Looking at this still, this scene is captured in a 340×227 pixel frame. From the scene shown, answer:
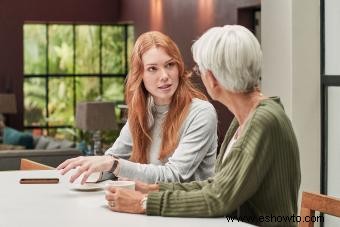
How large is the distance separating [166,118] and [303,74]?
197 cm

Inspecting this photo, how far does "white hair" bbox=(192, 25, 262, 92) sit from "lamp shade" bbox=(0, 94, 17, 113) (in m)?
8.78

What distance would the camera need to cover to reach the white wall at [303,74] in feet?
14.7

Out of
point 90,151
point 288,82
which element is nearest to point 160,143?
point 288,82

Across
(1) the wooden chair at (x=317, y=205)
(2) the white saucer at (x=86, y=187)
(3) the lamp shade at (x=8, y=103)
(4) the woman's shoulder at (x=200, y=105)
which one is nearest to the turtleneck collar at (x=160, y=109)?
(4) the woman's shoulder at (x=200, y=105)

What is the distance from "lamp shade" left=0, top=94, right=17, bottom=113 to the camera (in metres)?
10.4

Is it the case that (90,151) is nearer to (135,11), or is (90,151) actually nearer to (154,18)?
(154,18)

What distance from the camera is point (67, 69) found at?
1145cm

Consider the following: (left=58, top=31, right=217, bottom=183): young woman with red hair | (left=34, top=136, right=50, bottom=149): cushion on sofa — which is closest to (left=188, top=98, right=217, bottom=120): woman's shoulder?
(left=58, top=31, right=217, bottom=183): young woman with red hair

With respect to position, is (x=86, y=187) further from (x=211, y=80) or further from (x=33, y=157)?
(x=33, y=157)

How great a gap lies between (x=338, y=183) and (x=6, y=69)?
24.0 ft

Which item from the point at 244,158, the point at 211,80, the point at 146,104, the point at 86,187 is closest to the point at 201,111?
the point at 146,104

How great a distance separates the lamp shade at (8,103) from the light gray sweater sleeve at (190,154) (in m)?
8.08

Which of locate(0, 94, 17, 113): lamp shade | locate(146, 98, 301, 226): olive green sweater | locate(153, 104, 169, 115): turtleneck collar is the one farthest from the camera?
locate(0, 94, 17, 113): lamp shade

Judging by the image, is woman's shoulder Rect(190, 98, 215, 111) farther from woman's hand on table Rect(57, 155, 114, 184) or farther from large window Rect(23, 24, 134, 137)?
large window Rect(23, 24, 134, 137)
